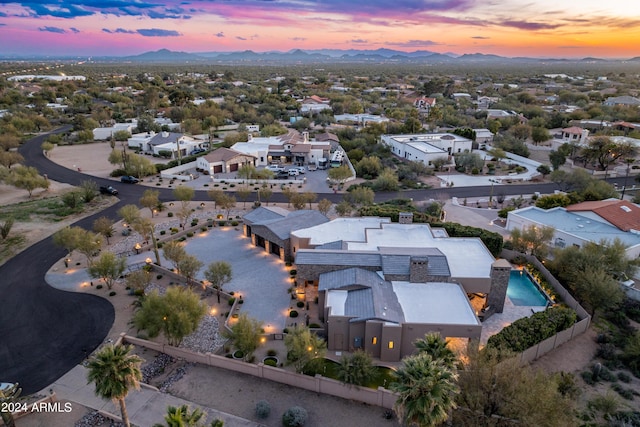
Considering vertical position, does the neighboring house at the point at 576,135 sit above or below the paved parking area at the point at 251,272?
above

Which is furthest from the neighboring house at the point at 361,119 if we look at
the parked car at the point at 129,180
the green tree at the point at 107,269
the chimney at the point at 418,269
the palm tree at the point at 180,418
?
the palm tree at the point at 180,418

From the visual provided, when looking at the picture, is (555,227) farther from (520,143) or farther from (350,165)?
(520,143)

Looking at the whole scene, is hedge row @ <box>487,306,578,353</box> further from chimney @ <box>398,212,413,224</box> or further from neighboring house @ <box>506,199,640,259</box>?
chimney @ <box>398,212,413,224</box>

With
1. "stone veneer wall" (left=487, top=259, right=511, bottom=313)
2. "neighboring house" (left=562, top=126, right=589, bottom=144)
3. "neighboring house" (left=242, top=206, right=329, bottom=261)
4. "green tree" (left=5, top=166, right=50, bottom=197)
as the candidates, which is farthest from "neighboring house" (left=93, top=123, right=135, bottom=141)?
"neighboring house" (left=562, top=126, right=589, bottom=144)

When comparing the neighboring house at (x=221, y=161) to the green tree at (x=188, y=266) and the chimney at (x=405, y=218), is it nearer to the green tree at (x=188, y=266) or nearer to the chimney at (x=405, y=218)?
the green tree at (x=188, y=266)

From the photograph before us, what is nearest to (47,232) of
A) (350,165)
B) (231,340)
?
(231,340)

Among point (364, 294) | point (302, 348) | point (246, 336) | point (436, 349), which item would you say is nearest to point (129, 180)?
point (246, 336)

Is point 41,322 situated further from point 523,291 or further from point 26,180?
point 523,291
